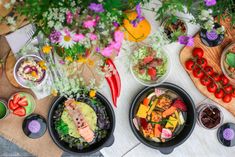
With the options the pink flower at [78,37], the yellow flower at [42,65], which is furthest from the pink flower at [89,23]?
the yellow flower at [42,65]

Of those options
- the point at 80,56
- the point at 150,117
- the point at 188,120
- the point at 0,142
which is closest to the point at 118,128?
the point at 150,117

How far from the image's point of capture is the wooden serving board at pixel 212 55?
1711 millimetres

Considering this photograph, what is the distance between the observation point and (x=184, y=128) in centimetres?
174

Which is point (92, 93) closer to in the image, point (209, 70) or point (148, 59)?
point (148, 59)

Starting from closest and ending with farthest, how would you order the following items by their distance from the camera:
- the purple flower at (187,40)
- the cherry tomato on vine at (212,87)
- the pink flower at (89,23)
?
1. the pink flower at (89,23)
2. the purple flower at (187,40)
3. the cherry tomato on vine at (212,87)

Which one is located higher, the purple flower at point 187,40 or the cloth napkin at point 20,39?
the cloth napkin at point 20,39

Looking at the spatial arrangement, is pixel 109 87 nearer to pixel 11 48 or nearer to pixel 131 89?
pixel 131 89

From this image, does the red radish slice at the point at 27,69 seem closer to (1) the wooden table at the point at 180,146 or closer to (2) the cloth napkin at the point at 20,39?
(2) the cloth napkin at the point at 20,39

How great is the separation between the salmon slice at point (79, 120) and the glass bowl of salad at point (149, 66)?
25 cm

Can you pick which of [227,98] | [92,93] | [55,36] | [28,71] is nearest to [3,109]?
[28,71]

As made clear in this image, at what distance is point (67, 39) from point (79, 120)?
0.48 metres

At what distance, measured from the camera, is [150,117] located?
68.7 inches

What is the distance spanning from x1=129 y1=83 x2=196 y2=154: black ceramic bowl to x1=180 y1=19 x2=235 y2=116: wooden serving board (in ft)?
0.24

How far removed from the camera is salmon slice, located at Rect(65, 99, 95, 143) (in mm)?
1697
